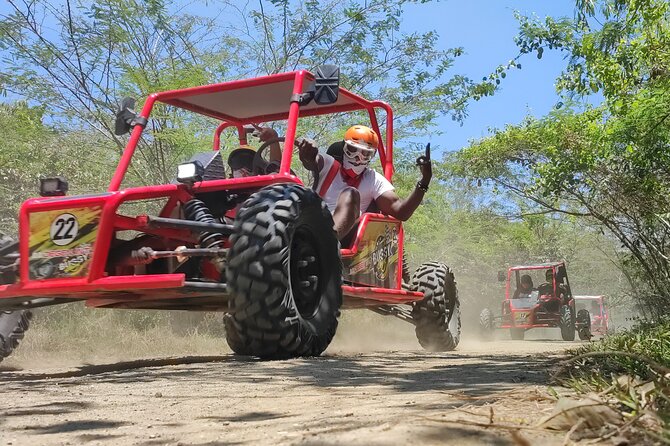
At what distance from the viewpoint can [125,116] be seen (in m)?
6.00

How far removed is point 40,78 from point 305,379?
406 inches

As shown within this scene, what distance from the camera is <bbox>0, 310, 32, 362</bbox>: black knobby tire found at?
6.04 m

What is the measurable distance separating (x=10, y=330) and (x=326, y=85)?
2.94 m

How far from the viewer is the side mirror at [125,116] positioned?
599cm

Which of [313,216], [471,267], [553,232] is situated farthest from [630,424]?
[471,267]

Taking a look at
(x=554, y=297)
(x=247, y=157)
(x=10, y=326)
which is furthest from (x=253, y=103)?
(x=554, y=297)

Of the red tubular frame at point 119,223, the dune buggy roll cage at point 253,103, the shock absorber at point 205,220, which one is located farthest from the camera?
the dune buggy roll cage at point 253,103

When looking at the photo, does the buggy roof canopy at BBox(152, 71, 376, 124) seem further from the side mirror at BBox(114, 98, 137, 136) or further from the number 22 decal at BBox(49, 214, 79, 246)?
the number 22 decal at BBox(49, 214, 79, 246)

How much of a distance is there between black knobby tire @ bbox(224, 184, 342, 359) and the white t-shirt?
1347 millimetres

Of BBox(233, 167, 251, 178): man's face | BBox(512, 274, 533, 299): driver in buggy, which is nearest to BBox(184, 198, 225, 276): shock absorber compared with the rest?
BBox(233, 167, 251, 178): man's face

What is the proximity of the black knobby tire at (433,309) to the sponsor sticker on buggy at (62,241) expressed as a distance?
3.91m

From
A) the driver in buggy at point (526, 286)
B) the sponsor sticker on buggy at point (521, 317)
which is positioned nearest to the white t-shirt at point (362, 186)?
the sponsor sticker on buggy at point (521, 317)

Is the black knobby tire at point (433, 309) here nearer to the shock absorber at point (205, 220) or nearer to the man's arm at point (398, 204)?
the man's arm at point (398, 204)

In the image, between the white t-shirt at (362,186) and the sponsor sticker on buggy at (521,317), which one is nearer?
the white t-shirt at (362,186)
